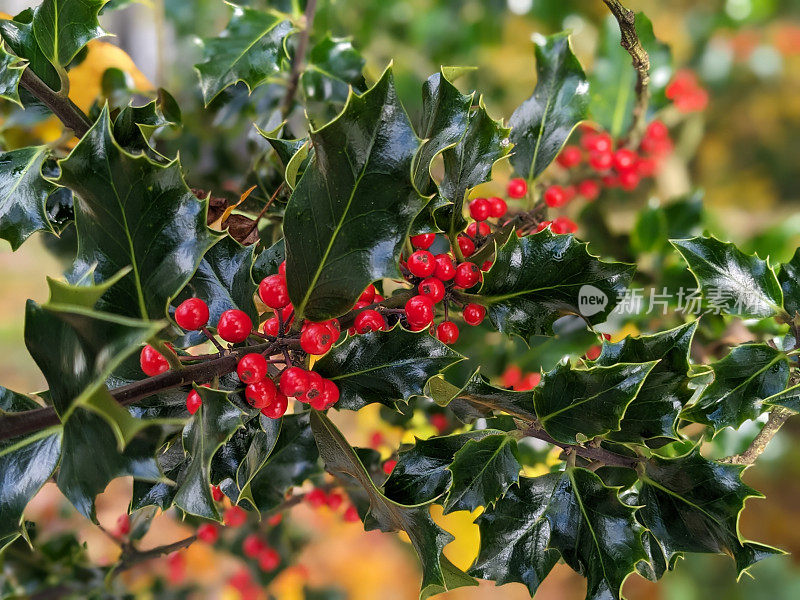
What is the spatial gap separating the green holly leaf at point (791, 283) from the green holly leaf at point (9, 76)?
0.61 meters

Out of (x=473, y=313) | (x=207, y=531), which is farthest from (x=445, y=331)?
(x=207, y=531)

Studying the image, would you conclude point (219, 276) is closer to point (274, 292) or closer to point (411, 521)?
point (274, 292)

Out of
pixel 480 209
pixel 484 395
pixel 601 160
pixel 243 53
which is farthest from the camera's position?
pixel 601 160

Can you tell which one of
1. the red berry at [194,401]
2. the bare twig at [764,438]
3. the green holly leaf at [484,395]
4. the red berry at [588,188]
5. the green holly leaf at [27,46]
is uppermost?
the green holly leaf at [27,46]

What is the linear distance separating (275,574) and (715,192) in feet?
5.13

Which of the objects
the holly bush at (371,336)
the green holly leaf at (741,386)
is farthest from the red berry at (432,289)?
the green holly leaf at (741,386)

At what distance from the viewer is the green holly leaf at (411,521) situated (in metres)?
0.41

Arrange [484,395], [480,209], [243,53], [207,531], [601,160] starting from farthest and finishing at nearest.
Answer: [601,160], [207,531], [243,53], [480,209], [484,395]

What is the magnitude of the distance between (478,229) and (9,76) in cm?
37

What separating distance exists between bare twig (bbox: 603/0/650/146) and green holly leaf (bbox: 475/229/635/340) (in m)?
0.21

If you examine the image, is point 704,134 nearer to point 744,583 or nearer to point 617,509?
point 744,583

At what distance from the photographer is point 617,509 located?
44 cm

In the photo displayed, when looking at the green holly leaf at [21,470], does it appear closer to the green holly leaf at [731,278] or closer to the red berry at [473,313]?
the red berry at [473,313]

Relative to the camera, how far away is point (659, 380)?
0.43m
